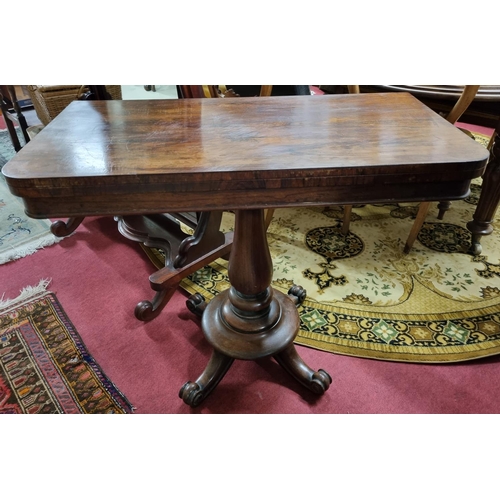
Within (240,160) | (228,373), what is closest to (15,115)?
(228,373)

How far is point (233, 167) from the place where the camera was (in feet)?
2.33

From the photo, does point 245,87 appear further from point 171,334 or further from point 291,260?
point 171,334

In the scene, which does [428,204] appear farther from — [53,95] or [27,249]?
[53,95]

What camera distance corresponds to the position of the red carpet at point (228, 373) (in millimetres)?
1178

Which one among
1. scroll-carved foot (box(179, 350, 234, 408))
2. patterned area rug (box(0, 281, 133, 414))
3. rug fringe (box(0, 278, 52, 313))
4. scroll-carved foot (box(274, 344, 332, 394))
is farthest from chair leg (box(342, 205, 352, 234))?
rug fringe (box(0, 278, 52, 313))

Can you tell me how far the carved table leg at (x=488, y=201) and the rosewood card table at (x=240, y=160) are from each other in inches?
34.0

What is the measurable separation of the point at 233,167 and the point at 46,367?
42.1 inches

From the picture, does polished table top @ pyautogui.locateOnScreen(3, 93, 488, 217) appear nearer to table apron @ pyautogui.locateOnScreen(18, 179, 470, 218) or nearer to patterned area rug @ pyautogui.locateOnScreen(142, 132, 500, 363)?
table apron @ pyautogui.locateOnScreen(18, 179, 470, 218)

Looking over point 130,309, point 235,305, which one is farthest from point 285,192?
point 130,309

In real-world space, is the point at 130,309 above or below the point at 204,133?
below

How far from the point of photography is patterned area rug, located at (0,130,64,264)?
6.10ft

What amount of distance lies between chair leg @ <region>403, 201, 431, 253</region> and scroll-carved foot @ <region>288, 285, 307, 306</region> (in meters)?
0.66

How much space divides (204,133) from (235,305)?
0.56 m

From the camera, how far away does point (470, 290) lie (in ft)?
5.31
